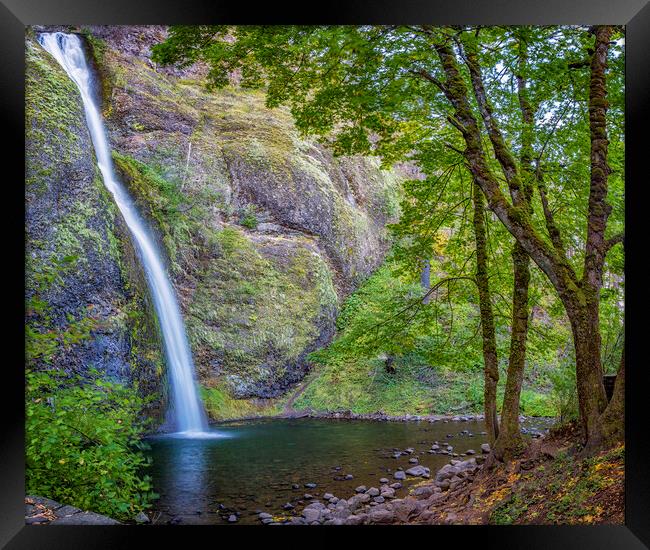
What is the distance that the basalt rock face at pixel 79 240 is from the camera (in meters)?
4.14

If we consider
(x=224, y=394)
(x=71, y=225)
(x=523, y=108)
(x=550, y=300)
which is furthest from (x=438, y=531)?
(x=71, y=225)

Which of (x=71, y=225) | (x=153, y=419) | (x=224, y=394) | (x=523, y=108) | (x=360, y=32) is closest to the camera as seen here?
(x=360, y=32)

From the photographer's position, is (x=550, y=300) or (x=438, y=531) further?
(x=550, y=300)

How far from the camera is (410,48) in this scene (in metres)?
3.21

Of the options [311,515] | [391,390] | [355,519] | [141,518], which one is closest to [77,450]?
[141,518]

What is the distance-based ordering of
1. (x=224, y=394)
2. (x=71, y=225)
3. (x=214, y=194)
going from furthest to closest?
(x=214, y=194), (x=224, y=394), (x=71, y=225)

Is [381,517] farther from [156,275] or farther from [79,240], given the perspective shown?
[156,275]

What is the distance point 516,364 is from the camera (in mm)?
3816

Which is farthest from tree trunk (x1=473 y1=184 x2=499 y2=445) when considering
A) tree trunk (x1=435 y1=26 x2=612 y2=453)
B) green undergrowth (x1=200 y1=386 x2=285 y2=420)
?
green undergrowth (x1=200 y1=386 x2=285 y2=420)

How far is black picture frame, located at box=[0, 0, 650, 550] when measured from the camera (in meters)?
2.69

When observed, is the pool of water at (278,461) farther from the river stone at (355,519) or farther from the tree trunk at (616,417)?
the tree trunk at (616,417)

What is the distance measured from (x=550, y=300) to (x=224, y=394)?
11.4 feet
